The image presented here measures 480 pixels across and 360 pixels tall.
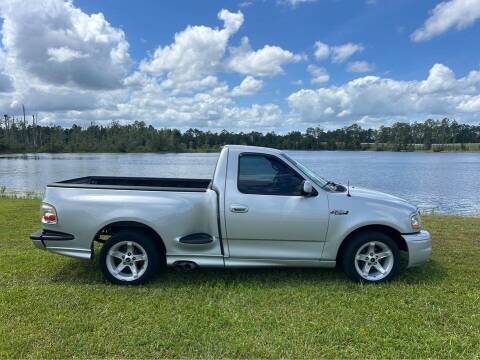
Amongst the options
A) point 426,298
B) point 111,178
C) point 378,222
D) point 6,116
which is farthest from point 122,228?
point 6,116

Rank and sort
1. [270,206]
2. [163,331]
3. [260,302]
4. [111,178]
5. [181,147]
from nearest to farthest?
[163,331]
[260,302]
[270,206]
[111,178]
[181,147]

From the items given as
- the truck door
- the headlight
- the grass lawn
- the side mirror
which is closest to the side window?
the truck door

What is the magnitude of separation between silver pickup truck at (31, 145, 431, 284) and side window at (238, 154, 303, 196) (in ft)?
0.04

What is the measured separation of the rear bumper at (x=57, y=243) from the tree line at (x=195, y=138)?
93.7 metres

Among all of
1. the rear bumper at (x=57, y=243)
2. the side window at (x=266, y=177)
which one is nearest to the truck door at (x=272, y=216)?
the side window at (x=266, y=177)

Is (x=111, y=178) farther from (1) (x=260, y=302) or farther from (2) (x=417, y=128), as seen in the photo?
(2) (x=417, y=128)

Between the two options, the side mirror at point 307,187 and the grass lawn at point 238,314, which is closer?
the grass lawn at point 238,314

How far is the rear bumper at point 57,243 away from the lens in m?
5.16

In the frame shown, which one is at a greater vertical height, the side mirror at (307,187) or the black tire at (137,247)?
the side mirror at (307,187)

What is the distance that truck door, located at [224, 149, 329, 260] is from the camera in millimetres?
5102

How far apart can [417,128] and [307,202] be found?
120603mm

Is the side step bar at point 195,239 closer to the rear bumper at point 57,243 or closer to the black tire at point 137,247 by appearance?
the black tire at point 137,247

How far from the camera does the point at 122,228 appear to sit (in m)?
5.34

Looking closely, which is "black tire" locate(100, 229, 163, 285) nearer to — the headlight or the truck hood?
the truck hood
